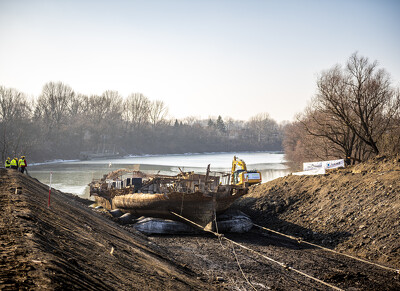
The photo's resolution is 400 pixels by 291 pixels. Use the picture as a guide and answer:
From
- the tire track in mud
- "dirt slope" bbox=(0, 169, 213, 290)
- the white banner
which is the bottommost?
the tire track in mud

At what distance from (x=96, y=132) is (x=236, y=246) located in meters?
92.2

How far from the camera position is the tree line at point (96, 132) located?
257ft

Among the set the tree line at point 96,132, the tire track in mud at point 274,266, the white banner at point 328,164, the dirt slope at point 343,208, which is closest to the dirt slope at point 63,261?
the tire track in mud at point 274,266

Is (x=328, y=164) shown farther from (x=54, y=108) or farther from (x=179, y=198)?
(x=54, y=108)

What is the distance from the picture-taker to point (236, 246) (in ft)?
55.0

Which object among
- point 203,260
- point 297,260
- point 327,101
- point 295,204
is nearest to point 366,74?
point 327,101

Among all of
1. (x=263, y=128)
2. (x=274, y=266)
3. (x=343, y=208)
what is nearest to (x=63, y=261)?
(x=274, y=266)

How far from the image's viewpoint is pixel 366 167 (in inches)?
937

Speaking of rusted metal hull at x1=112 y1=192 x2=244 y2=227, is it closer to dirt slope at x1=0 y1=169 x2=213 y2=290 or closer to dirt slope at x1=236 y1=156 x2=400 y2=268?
dirt slope at x1=236 y1=156 x2=400 y2=268

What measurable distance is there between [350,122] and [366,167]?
6769mm

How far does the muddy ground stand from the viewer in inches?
256

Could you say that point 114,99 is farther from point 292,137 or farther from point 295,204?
point 295,204

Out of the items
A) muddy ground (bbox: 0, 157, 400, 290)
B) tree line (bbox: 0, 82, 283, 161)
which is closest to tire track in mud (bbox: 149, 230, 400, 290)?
muddy ground (bbox: 0, 157, 400, 290)

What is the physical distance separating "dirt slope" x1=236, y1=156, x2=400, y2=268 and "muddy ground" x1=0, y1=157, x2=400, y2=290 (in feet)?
0.18
